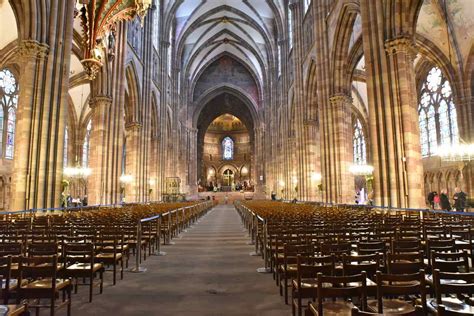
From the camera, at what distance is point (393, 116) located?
45.3 feet

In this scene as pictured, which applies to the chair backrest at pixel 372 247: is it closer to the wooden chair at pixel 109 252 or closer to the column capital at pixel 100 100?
the wooden chair at pixel 109 252

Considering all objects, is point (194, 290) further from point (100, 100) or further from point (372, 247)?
point (100, 100)

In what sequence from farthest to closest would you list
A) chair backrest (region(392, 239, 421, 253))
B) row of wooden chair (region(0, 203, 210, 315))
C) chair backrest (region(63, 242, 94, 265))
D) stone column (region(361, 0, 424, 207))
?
stone column (region(361, 0, 424, 207)) → chair backrest (region(63, 242, 94, 265)) → chair backrest (region(392, 239, 421, 253)) → row of wooden chair (region(0, 203, 210, 315))

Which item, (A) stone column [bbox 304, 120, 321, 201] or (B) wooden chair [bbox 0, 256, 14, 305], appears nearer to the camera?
(B) wooden chair [bbox 0, 256, 14, 305]

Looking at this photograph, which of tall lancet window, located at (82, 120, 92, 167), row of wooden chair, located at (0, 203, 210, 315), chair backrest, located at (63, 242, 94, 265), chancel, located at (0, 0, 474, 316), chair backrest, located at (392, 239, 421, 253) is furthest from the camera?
tall lancet window, located at (82, 120, 92, 167)

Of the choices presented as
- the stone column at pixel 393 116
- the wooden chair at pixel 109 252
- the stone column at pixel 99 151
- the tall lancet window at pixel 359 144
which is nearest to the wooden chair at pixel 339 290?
the wooden chair at pixel 109 252

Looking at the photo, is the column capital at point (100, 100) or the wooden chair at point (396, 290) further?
the column capital at point (100, 100)

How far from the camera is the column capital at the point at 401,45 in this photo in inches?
534

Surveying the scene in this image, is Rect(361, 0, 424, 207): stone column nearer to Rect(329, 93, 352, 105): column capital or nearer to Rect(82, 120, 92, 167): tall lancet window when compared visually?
Rect(329, 93, 352, 105): column capital

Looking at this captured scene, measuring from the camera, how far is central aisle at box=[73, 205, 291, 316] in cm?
458

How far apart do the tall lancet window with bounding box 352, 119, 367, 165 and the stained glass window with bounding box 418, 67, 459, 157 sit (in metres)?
10.9

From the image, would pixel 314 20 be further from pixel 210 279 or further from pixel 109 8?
pixel 210 279

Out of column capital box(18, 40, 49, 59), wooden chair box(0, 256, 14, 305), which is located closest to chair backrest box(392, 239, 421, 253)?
wooden chair box(0, 256, 14, 305)

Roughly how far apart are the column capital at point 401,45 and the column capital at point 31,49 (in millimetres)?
14098
